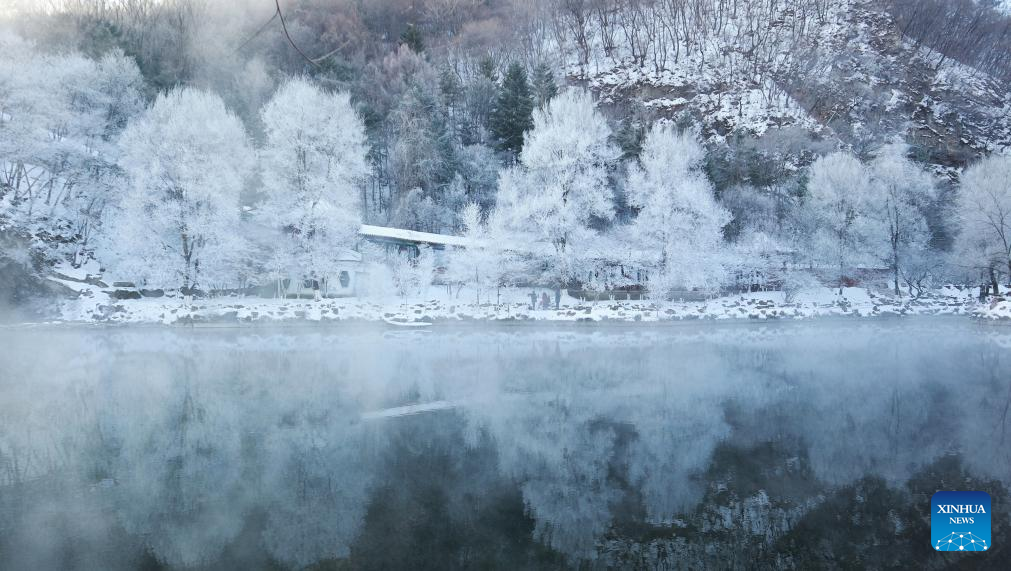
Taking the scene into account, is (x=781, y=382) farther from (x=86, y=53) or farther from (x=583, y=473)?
(x=86, y=53)

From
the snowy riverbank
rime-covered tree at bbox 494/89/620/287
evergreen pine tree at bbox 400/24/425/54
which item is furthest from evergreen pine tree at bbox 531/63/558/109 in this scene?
the snowy riverbank

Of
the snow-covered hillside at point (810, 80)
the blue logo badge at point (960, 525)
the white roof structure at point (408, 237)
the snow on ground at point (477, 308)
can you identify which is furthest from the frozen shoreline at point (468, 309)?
the snow-covered hillside at point (810, 80)

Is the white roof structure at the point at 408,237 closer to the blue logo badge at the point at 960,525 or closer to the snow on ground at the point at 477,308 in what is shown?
the snow on ground at the point at 477,308

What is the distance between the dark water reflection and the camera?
792 cm

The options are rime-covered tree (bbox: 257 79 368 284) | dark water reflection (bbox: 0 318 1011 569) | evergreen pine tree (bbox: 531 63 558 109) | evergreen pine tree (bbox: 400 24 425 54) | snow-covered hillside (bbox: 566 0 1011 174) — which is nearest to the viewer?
dark water reflection (bbox: 0 318 1011 569)

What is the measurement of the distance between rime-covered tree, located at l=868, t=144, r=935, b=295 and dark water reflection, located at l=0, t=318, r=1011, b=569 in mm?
24427

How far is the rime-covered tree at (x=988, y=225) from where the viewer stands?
38.8 metres

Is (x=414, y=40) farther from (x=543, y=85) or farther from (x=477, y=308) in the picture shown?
(x=477, y=308)

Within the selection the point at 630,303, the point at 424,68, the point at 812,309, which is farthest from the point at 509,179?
the point at 424,68

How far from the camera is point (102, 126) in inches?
1705

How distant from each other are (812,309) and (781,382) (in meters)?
23.3

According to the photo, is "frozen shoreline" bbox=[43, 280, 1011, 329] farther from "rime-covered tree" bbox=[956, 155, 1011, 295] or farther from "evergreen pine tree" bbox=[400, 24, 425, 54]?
"evergreen pine tree" bbox=[400, 24, 425, 54]

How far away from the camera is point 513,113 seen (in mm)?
51000

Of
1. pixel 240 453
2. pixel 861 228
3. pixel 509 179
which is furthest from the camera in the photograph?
pixel 861 228
